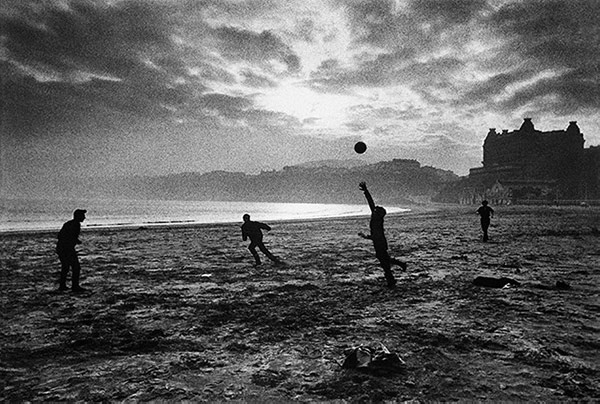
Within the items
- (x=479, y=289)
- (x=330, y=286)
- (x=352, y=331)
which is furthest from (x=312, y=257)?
(x=352, y=331)

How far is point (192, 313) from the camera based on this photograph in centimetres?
729

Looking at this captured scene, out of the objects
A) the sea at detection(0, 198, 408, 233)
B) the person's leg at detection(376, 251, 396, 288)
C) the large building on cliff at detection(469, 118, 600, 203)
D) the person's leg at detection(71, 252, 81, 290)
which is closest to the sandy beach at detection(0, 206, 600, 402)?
the person's leg at detection(376, 251, 396, 288)

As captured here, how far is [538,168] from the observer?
88625 mm

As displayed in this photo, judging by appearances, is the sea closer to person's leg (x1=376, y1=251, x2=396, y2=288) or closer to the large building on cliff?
the large building on cliff

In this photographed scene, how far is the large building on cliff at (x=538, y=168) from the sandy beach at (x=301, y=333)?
77.9 metres

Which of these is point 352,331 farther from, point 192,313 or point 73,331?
point 73,331

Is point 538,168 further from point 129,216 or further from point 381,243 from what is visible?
point 381,243

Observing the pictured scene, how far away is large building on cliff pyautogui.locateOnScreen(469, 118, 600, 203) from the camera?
7838 cm

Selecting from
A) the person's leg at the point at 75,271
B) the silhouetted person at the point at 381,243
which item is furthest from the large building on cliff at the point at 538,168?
the person's leg at the point at 75,271

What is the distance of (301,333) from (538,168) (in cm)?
10292

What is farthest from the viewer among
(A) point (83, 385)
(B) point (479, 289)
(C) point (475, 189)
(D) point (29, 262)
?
(C) point (475, 189)

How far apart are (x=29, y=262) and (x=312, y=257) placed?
467 inches

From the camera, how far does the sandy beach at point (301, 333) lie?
4078mm

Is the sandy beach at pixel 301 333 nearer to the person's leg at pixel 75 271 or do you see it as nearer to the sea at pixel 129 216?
the person's leg at pixel 75 271
